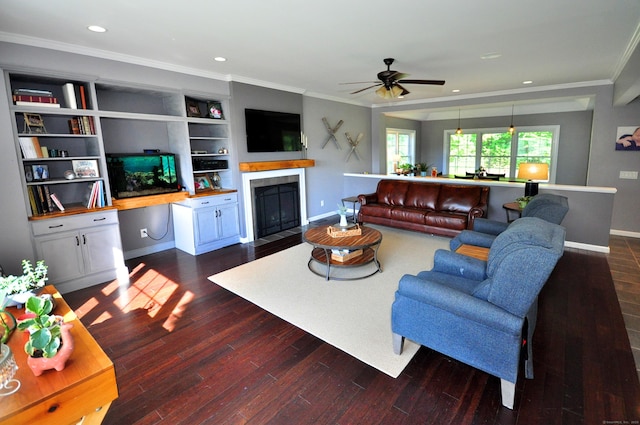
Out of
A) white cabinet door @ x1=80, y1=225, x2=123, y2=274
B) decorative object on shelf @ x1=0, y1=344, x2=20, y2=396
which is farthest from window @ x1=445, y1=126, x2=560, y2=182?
decorative object on shelf @ x1=0, y1=344, x2=20, y2=396

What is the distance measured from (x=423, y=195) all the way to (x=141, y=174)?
177 inches

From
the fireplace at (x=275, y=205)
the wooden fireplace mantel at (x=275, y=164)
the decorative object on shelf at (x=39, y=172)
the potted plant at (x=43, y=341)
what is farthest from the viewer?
the fireplace at (x=275, y=205)

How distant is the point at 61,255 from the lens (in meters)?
3.49

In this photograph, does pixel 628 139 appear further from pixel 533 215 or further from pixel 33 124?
pixel 33 124

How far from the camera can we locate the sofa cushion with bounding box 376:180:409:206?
19.6ft

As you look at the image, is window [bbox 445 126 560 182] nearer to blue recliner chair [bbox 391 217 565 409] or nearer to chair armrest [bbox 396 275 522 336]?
blue recliner chair [bbox 391 217 565 409]

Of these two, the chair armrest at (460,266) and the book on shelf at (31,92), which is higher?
the book on shelf at (31,92)

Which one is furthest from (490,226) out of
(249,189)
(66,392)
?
(66,392)

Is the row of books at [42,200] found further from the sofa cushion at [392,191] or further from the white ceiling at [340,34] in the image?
the sofa cushion at [392,191]

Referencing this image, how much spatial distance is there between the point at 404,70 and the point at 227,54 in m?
2.49

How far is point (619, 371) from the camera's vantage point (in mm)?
2189

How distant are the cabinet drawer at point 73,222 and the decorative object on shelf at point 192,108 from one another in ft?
5.84

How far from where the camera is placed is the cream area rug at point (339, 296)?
8.29 ft

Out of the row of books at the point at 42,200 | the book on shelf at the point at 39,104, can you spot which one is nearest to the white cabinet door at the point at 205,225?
the row of books at the point at 42,200
